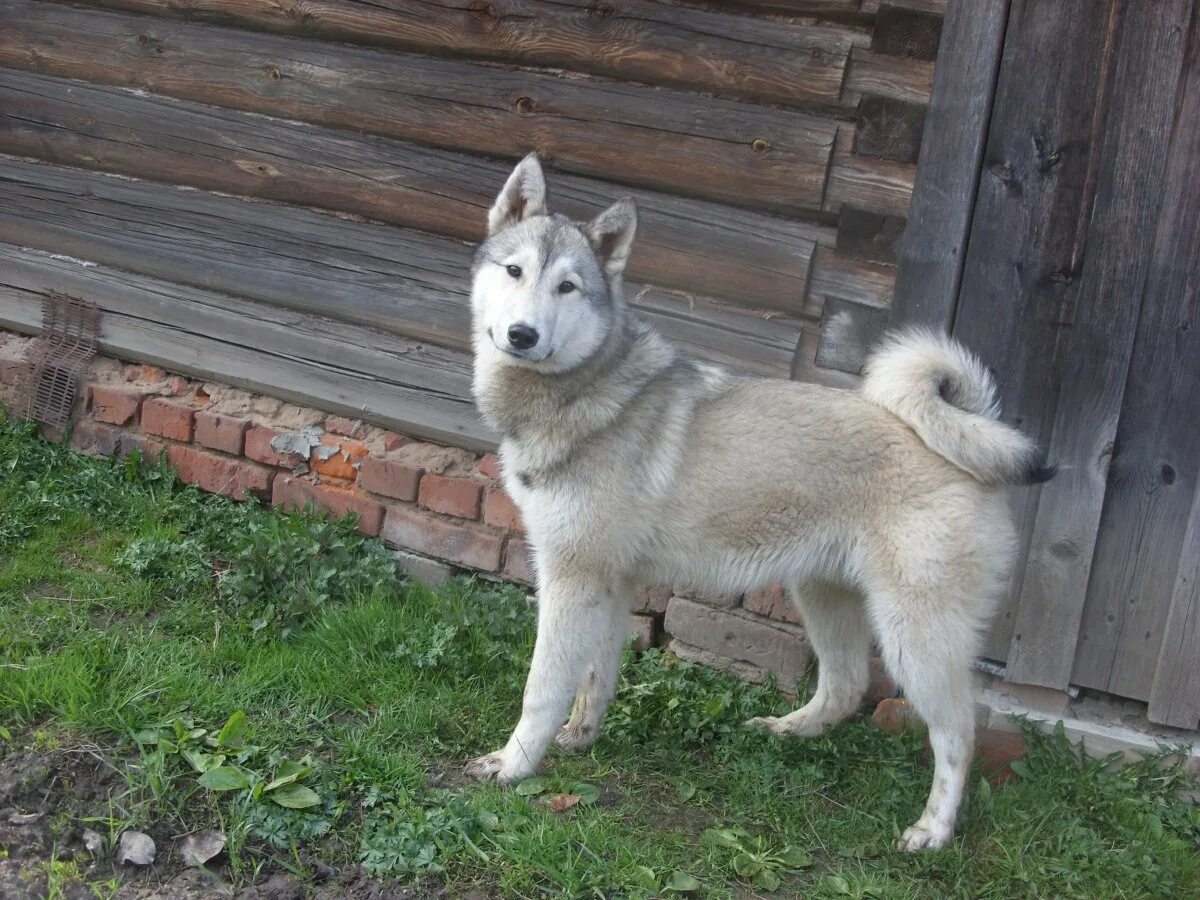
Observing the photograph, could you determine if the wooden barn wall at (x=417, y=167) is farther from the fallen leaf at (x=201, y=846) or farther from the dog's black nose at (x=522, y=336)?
the fallen leaf at (x=201, y=846)

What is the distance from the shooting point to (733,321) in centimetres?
399

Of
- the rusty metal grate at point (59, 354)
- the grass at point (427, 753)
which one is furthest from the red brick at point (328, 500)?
the rusty metal grate at point (59, 354)

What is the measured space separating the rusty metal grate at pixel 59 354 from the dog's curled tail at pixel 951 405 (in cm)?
361

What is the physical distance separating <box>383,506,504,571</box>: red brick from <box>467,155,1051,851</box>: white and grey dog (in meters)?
0.93

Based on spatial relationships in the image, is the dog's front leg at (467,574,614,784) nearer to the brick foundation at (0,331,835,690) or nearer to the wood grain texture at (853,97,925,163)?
the brick foundation at (0,331,835,690)

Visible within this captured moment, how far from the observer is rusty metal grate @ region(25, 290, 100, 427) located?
4910 millimetres

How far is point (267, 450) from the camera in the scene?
4672 millimetres

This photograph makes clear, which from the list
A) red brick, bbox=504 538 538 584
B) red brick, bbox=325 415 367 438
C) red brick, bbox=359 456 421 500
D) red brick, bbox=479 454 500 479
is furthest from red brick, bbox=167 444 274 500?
red brick, bbox=504 538 538 584

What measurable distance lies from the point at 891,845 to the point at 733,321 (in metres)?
1.88

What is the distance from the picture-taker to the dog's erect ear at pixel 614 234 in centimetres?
336

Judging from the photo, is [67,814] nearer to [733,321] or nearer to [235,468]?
[235,468]

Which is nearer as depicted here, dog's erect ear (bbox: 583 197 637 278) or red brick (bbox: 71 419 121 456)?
dog's erect ear (bbox: 583 197 637 278)

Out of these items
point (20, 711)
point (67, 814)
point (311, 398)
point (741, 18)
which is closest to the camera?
point (67, 814)

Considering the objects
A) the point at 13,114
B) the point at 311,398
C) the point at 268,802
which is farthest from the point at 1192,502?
the point at 13,114
